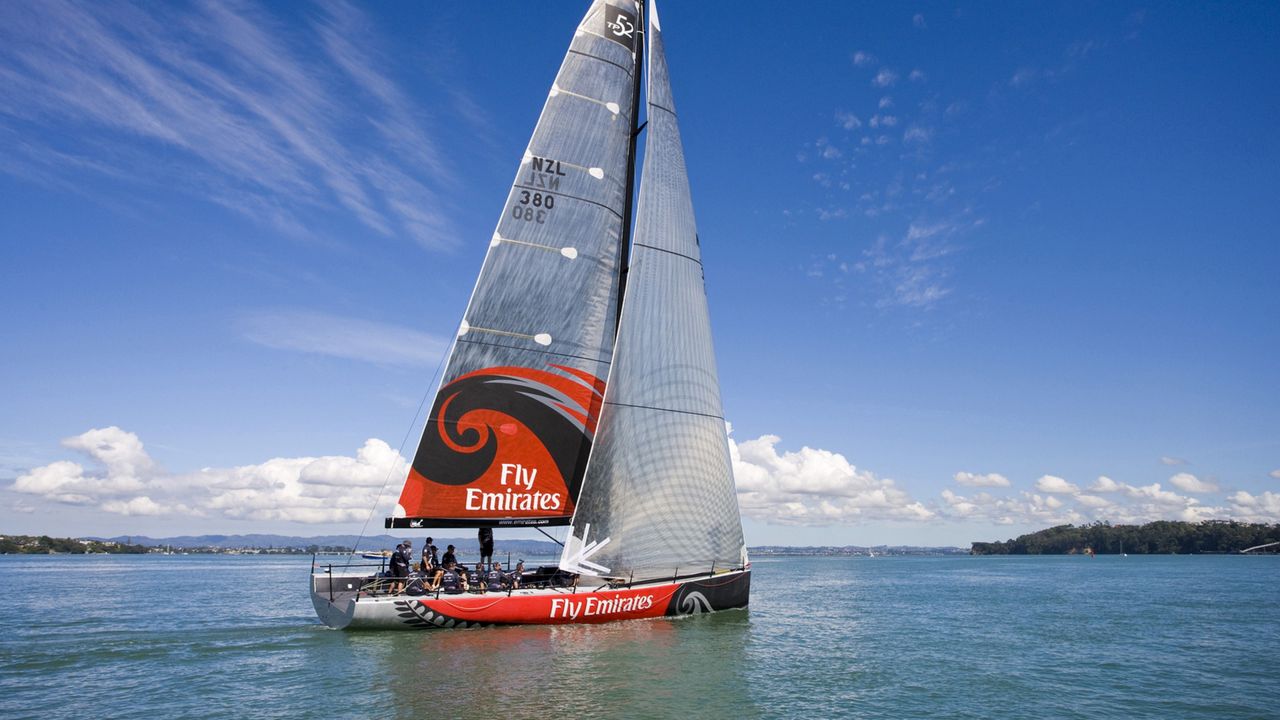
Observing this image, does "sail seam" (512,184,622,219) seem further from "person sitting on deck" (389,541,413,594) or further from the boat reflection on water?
the boat reflection on water

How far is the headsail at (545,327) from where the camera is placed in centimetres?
1939

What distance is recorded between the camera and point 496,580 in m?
18.5

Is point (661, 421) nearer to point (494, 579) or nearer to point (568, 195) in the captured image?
point (494, 579)

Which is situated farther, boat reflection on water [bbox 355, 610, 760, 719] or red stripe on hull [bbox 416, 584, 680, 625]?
red stripe on hull [bbox 416, 584, 680, 625]

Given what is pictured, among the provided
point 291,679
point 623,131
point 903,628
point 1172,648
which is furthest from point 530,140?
point 1172,648

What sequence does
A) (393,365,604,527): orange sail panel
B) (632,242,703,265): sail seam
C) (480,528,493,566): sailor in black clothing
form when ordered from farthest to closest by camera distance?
(632,242,703,265): sail seam → (480,528,493,566): sailor in black clothing → (393,365,604,527): orange sail panel

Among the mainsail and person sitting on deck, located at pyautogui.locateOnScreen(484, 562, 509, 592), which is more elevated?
the mainsail

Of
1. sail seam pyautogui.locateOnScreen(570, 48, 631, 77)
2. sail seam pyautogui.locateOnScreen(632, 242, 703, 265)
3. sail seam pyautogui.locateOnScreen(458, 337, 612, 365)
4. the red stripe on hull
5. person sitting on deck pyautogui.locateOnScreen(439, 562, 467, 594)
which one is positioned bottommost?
the red stripe on hull

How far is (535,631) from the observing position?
1789 centimetres

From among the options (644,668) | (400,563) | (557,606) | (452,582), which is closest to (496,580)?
(452,582)

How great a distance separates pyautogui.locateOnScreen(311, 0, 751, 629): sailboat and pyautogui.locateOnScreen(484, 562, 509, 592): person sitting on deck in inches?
14.0

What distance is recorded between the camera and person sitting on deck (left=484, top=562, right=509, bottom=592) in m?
18.1

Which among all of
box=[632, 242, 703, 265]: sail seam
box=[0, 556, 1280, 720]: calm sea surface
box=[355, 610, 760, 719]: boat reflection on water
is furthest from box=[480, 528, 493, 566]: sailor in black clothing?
box=[632, 242, 703, 265]: sail seam

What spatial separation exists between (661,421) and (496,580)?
5843 mm
